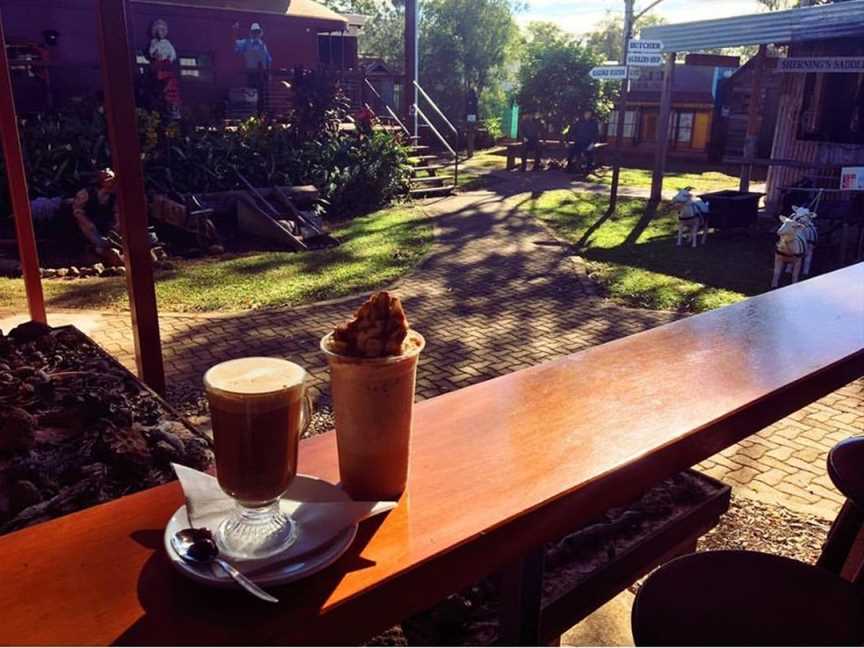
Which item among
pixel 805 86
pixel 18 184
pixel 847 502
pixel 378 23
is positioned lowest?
pixel 847 502

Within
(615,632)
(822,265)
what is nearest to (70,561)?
(615,632)

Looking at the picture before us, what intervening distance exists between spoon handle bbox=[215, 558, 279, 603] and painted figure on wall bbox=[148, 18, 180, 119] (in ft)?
39.1

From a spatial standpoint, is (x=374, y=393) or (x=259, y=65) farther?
(x=259, y=65)

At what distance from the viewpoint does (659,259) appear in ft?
31.3

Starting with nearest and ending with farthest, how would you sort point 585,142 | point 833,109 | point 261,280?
point 261,280, point 833,109, point 585,142

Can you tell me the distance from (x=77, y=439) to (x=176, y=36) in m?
15.4

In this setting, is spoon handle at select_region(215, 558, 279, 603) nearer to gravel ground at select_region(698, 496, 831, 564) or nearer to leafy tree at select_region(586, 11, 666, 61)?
gravel ground at select_region(698, 496, 831, 564)

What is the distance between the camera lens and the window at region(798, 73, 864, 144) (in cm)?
1154

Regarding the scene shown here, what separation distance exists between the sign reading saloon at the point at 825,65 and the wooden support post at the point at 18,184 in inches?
393

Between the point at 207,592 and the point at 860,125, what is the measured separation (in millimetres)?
13252

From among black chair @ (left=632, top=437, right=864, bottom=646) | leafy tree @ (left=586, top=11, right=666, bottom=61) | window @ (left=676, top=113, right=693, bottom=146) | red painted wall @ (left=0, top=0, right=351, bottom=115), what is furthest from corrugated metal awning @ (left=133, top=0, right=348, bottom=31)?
leafy tree @ (left=586, top=11, right=666, bottom=61)

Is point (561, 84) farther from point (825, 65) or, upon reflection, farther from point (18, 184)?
point (18, 184)

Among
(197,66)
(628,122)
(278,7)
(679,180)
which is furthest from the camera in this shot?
(628,122)

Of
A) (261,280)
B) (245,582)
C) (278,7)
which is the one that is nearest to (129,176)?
(245,582)
